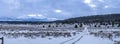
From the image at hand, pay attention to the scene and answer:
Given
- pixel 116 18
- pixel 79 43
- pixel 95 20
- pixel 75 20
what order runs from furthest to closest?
pixel 75 20, pixel 95 20, pixel 116 18, pixel 79 43

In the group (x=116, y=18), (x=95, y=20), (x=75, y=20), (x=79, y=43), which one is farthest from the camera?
(x=75, y=20)

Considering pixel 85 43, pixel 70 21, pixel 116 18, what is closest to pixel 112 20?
pixel 116 18

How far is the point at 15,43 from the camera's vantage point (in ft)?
92.6

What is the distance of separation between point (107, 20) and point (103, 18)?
119 inches

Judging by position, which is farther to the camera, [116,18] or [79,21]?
[79,21]

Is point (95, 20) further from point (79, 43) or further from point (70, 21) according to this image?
point (79, 43)

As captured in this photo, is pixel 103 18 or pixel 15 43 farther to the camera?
pixel 103 18

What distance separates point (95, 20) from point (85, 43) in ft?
390

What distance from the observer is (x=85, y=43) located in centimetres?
2716

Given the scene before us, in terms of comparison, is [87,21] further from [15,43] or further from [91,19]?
[15,43]

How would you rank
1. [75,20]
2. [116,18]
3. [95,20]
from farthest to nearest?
[75,20], [95,20], [116,18]

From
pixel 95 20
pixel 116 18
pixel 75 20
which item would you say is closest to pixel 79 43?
pixel 116 18

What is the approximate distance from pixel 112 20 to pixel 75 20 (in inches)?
1129

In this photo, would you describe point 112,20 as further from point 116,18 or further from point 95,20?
point 95,20
